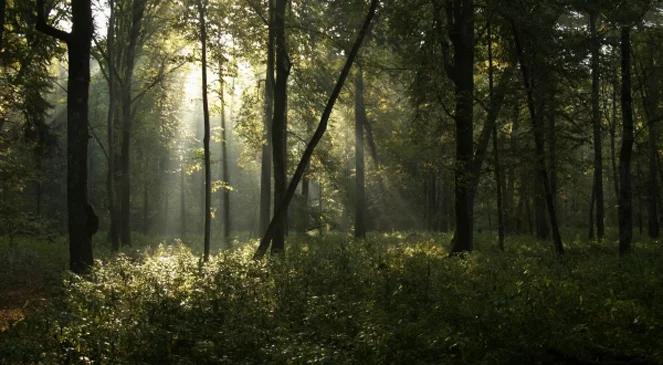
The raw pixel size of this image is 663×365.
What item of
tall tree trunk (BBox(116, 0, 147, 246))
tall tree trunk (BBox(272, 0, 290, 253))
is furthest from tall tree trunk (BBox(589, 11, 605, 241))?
tall tree trunk (BBox(116, 0, 147, 246))

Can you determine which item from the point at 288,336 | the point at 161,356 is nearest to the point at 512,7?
the point at 288,336

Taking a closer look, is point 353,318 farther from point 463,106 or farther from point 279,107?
point 279,107

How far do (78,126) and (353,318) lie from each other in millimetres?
8622

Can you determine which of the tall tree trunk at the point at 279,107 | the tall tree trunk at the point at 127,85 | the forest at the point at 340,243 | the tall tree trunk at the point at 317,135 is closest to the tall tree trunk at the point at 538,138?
the forest at the point at 340,243

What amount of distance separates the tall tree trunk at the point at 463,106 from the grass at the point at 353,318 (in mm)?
4782

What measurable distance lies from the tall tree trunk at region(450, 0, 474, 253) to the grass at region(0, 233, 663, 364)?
4782 millimetres

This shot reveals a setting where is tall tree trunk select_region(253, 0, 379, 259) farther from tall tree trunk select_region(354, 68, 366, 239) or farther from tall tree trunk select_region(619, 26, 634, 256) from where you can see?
tall tree trunk select_region(354, 68, 366, 239)

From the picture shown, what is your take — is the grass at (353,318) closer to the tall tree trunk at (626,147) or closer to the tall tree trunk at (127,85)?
the tall tree trunk at (626,147)

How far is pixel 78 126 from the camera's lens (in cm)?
1316

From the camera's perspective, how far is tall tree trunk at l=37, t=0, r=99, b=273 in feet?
42.8

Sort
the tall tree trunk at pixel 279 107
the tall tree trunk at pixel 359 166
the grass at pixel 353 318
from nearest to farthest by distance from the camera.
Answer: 1. the grass at pixel 353 318
2. the tall tree trunk at pixel 279 107
3. the tall tree trunk at pixel 359 166

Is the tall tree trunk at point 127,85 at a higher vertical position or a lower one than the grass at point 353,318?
higher

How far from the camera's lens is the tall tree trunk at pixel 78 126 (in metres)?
13.0

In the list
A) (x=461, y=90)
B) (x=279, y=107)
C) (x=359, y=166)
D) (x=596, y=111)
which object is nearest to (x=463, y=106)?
(x=461, y=90)
